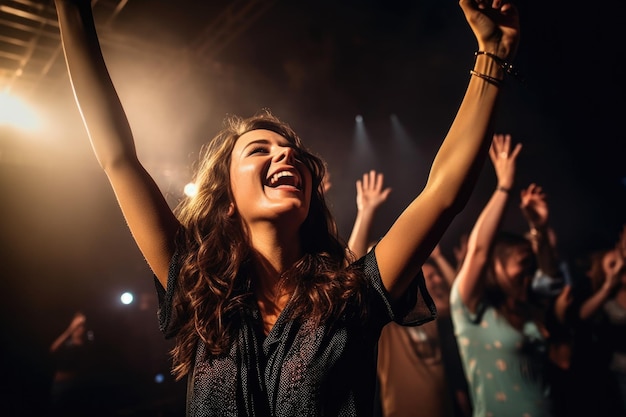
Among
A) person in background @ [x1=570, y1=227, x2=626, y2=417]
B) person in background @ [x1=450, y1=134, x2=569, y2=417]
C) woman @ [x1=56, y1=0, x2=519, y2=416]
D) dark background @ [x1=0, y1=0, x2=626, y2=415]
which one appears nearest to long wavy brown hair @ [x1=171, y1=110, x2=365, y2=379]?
woman @ [x1=56, y1=0, x2=519, y2=416]

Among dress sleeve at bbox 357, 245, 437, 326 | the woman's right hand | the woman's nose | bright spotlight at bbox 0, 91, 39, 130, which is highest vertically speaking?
bright spotlight at bbox 0, 91, 39, 130

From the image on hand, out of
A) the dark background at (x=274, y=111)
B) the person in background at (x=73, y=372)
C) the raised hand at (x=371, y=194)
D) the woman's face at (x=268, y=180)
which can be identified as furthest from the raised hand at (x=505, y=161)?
the person in background at (x=73, y=372)

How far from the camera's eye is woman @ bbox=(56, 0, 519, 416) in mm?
1045

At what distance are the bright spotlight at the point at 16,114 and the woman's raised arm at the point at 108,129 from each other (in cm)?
675

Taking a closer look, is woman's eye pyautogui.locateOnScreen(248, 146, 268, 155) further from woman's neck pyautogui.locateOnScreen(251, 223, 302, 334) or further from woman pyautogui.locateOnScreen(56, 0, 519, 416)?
woman's neck pyautogui.locateOnScreen(251, 223, 302, 334)

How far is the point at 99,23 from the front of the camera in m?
5.18

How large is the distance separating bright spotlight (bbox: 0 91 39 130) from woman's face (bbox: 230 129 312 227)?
6.85 m

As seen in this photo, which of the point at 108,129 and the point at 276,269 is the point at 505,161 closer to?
the point at 276,269

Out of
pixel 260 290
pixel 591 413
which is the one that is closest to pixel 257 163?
pixel 260 290

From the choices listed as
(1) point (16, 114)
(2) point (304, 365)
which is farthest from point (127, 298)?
(2) point (304, 365)

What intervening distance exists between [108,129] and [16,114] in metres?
7.15

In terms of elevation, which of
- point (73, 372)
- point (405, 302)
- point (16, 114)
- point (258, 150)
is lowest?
point (73, 372)

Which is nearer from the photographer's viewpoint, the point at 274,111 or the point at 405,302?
the point at 405,302

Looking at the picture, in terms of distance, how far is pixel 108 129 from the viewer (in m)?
1.15
